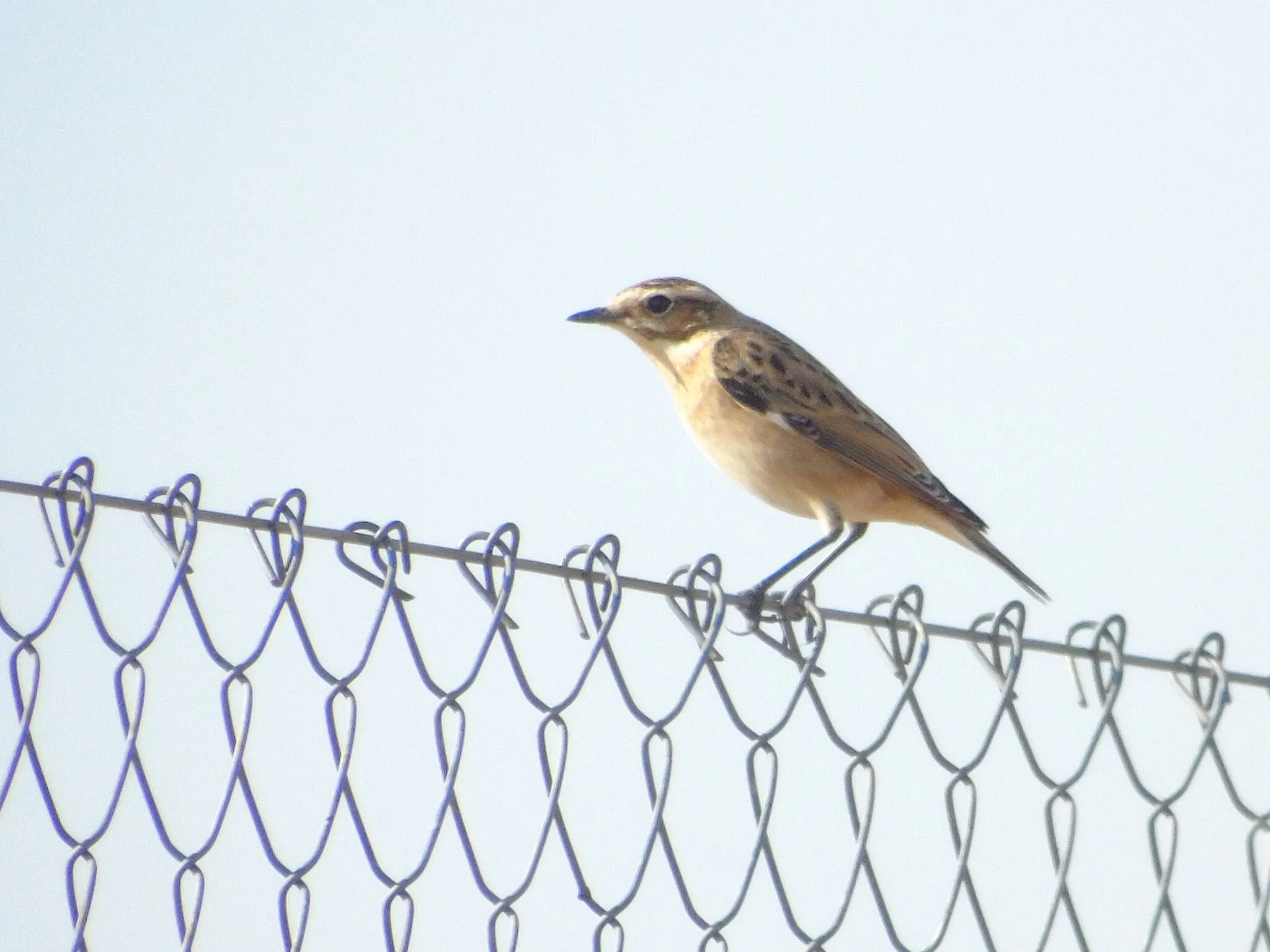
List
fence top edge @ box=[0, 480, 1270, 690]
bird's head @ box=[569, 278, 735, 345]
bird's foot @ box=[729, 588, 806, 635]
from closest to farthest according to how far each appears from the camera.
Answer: fence top edge @ box=[0, 480, 1270, 690]
bird's foot @ box=[729, 588, 806, 635]
bird's head @ box=[569, 278, 735, 345]

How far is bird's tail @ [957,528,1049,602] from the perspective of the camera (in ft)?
25.9

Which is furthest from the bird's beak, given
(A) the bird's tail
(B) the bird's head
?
(A) the bird's tail

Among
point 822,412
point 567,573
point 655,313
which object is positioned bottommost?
point 567,573

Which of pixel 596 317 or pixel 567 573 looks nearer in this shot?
pixel 567 573

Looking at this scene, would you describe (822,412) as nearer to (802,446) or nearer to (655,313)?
(802,446)

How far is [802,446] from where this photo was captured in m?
8.20

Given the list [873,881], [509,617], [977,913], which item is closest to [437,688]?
[509,617]

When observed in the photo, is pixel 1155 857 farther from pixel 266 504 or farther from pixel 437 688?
pixel 266 504

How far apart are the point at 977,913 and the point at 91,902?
2323 millimetres

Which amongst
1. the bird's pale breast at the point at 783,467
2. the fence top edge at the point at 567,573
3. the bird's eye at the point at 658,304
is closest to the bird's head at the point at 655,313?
the bird's eye at the point at 658,304

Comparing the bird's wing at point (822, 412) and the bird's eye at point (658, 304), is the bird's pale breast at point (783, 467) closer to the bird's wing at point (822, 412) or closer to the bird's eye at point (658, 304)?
the bird's wing at point (822, 412)

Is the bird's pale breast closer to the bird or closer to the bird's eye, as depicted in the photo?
the bird

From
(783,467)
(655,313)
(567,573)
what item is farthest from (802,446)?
(567,573)

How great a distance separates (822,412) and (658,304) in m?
1.08
